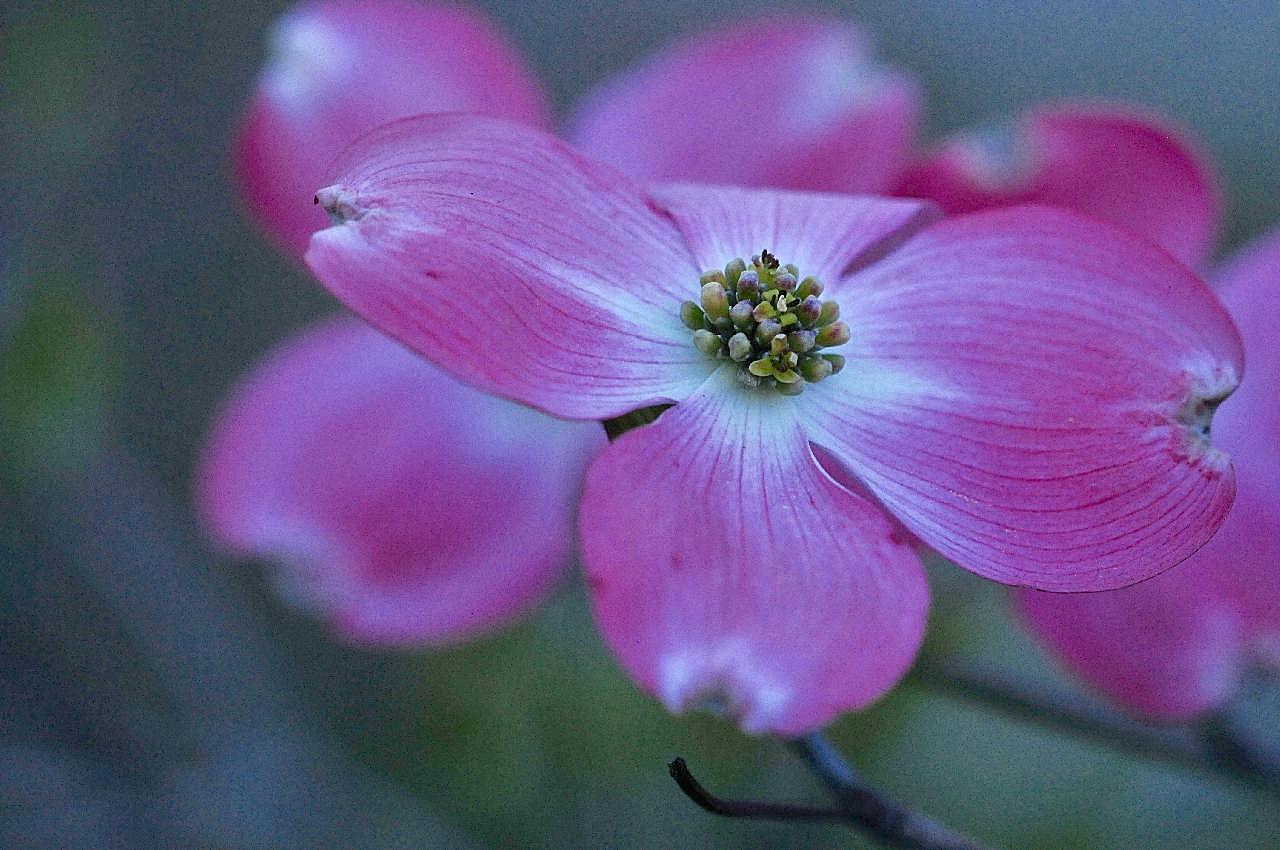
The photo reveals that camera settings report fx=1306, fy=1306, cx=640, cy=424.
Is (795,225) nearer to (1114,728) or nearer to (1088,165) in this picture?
(1088,165)

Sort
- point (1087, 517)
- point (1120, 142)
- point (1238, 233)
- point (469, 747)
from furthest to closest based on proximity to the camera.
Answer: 1. point (1238, 233)
2. point (469, 747)
3. point (1120, 142)
4. point (1087, 517)

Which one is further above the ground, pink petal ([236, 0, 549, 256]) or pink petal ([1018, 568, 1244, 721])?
pink petal ([236, 0, 549, 256])

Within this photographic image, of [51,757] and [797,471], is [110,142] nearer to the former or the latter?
[51,757]

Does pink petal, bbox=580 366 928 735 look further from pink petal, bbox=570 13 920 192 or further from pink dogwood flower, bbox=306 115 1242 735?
pink petal, bbox=570 13 920 192

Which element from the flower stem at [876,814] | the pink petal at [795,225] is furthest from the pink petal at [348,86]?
the flower stem at [876,814]

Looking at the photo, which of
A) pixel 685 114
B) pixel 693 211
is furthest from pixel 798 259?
pixel 685 114

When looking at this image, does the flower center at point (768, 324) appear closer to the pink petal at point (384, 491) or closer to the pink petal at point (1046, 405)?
the pink petal at point (1046, 405)

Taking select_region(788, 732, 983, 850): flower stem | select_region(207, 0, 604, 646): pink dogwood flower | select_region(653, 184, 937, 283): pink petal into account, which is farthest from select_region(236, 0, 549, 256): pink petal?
select_region(788, 732, 983, 850): flower stem
